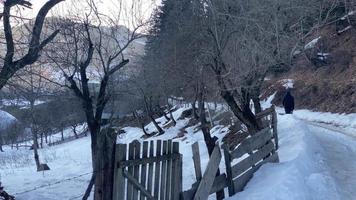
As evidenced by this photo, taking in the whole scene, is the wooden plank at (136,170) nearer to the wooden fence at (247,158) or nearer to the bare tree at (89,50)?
the wooden fence at (247,158)

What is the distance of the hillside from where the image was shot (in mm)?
30422

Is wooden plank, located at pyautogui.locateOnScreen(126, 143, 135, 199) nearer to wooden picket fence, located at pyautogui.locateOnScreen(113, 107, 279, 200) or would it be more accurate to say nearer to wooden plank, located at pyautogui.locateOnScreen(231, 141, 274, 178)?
wooden picket fence, located at pyautogui.locateOnScreen(113, 107, 279, 200)

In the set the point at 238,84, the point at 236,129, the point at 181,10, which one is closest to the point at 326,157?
the point at 238,84

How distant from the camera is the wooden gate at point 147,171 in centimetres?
537

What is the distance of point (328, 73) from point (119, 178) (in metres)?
34.6

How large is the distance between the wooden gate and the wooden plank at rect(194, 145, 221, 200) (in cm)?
40

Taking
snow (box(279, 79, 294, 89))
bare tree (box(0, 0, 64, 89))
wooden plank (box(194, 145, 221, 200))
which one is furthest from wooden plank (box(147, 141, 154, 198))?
snow (box(279, 79, 294, 89))

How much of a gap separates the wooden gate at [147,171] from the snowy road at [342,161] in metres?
3.66

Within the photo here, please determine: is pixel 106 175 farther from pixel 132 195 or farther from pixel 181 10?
pixel 181 10

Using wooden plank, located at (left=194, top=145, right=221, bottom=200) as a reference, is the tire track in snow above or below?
below

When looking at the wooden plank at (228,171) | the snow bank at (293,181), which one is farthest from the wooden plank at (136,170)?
the wooden plank at (228,171)

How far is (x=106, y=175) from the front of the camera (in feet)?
17.5

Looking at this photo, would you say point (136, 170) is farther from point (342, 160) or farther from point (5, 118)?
point (5, 118)

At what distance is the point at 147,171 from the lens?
591cm
